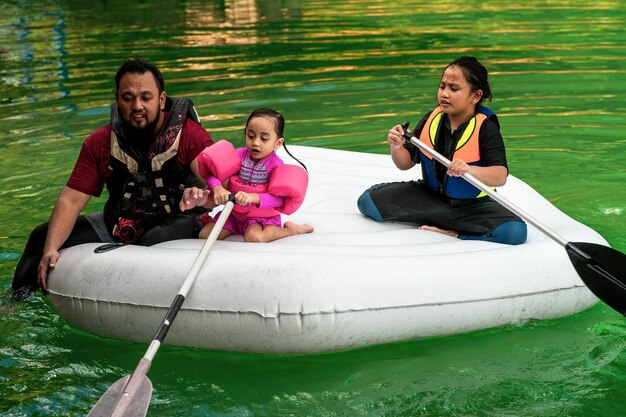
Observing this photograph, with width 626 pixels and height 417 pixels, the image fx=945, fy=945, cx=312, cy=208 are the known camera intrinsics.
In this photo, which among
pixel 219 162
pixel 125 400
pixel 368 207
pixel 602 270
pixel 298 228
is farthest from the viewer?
pixel 368 207

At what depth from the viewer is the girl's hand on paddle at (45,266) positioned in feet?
11.8

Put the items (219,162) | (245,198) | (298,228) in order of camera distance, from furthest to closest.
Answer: (298,228)
(219,162)
(245,198)

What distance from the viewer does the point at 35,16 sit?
14531 mm

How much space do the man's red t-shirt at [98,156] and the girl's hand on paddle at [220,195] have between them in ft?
0.90

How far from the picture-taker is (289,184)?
353 cm

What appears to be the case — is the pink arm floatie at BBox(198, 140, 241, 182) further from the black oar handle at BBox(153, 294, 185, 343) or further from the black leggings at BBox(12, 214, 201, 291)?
the black oar handle at BBox(153, 294, 185, 343)

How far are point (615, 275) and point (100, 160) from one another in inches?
76.7

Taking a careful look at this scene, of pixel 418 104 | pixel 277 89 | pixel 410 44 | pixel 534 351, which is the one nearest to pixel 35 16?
pixel 410 44

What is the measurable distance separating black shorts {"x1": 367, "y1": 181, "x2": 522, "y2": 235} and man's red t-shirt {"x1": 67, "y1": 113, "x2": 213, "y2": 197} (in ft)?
2.61

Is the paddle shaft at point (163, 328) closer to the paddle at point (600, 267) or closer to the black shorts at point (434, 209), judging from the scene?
the black shorts at point (434, 209)

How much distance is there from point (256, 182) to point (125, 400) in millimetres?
1209

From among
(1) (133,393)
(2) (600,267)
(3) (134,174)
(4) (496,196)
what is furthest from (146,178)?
(2) (600,267)

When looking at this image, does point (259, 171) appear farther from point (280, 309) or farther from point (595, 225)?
point (595, 225)

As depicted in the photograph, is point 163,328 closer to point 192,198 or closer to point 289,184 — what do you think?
point 192,198
